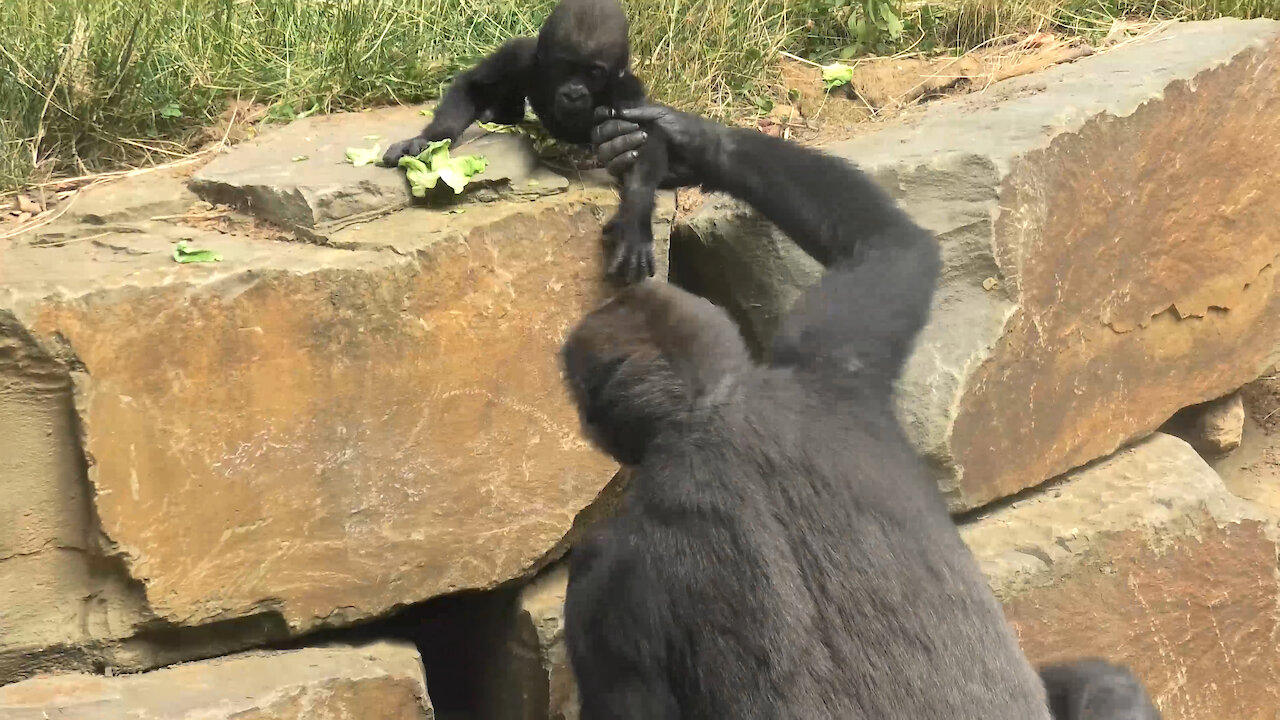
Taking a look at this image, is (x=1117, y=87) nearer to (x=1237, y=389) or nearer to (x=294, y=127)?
(x=1237, y=389)

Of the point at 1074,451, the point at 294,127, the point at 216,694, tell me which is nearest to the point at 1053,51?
the point at 1074,451

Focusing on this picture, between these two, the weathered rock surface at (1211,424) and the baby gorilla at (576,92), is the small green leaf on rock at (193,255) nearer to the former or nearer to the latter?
the baby gorilla at (576,92)

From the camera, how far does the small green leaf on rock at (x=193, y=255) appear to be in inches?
104

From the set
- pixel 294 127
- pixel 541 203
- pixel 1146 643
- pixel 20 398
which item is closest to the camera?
pixel 20 398

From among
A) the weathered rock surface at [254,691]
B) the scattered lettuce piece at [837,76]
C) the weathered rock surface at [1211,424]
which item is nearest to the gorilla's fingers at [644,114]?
the weathered rock surface at [254,691]

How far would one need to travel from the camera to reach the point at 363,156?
3.08 m

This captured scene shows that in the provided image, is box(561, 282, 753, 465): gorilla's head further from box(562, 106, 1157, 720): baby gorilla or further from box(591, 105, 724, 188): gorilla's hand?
box(591, 105, 724, 188): gorilla's hand

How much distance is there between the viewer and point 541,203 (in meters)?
2.91

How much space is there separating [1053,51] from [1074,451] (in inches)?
65.1

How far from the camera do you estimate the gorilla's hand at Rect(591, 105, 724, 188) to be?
8.98 feet

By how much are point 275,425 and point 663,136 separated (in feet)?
3.52

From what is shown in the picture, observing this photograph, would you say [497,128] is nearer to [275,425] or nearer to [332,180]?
[332,180]

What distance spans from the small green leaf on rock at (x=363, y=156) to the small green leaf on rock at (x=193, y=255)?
50 cm

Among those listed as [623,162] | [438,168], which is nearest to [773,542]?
[623,162]
